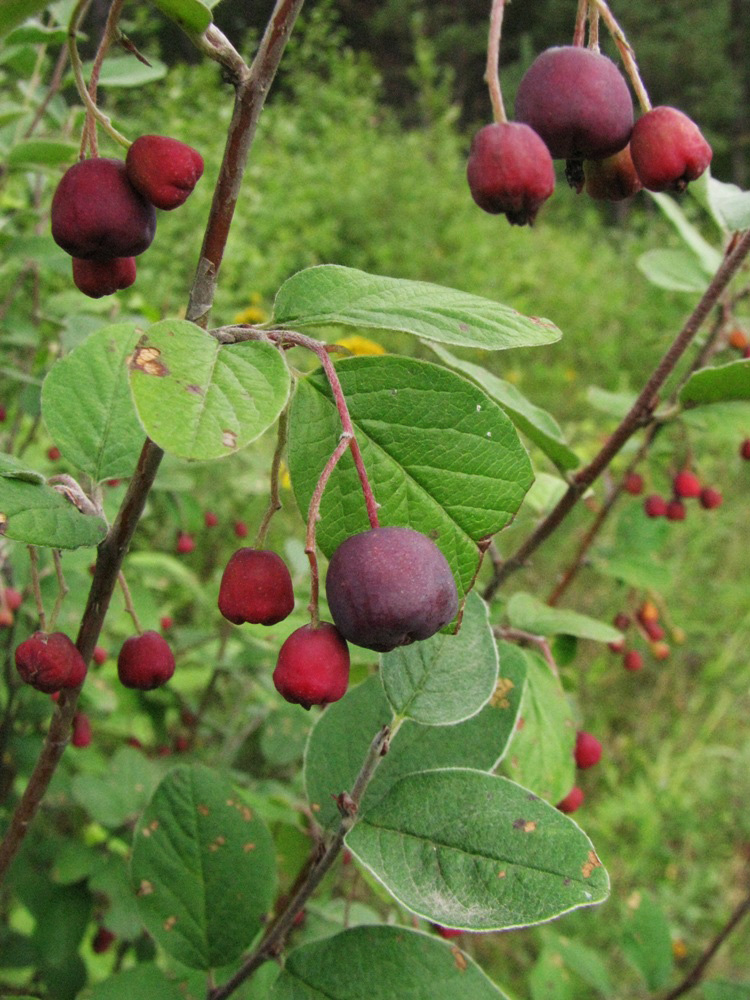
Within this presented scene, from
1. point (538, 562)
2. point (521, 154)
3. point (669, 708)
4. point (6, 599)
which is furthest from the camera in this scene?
point (538, 562)

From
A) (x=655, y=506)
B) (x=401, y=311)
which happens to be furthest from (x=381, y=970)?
(x=655, y=506)

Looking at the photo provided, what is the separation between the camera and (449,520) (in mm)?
668

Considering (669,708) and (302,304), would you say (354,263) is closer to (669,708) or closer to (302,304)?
(669,708)

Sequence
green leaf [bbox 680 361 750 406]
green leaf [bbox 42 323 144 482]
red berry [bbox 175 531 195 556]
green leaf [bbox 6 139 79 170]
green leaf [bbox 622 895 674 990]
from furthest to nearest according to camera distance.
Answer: red berry [bbox 175 531 195 556] < green leaf [bbox 622 895 674 990] < green leaf [bbox 6 139 79 170] < green leaf [bbox 680 361 750 406] < green leaf [bbox 42 323 144 482]

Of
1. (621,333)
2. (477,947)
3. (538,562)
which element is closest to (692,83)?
(621,333)

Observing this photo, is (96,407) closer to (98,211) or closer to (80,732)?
(98,211)

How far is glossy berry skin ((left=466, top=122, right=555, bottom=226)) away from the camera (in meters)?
0.65

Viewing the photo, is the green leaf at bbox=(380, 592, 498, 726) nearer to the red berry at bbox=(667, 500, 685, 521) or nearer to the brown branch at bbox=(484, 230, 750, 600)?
the brown branch at bbox=(484, 230, 750, 600)

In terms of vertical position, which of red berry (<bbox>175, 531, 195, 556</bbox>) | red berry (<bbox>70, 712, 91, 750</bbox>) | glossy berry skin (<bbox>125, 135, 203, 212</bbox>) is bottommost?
red berry (<bbox>70, 712, 91, 750</bbox>)

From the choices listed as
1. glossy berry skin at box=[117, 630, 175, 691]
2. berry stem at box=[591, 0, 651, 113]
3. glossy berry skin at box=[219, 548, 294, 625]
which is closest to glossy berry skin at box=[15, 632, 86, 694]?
glossy berry skin at box=[117, 630, 175, 691]

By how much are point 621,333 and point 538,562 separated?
3.12 metres

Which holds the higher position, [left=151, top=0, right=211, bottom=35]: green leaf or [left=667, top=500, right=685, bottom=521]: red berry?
[left=151, top=0, right=211, bottom=35]: green leaf

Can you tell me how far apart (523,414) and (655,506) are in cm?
102

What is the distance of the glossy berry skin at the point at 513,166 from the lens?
2.12 ft
